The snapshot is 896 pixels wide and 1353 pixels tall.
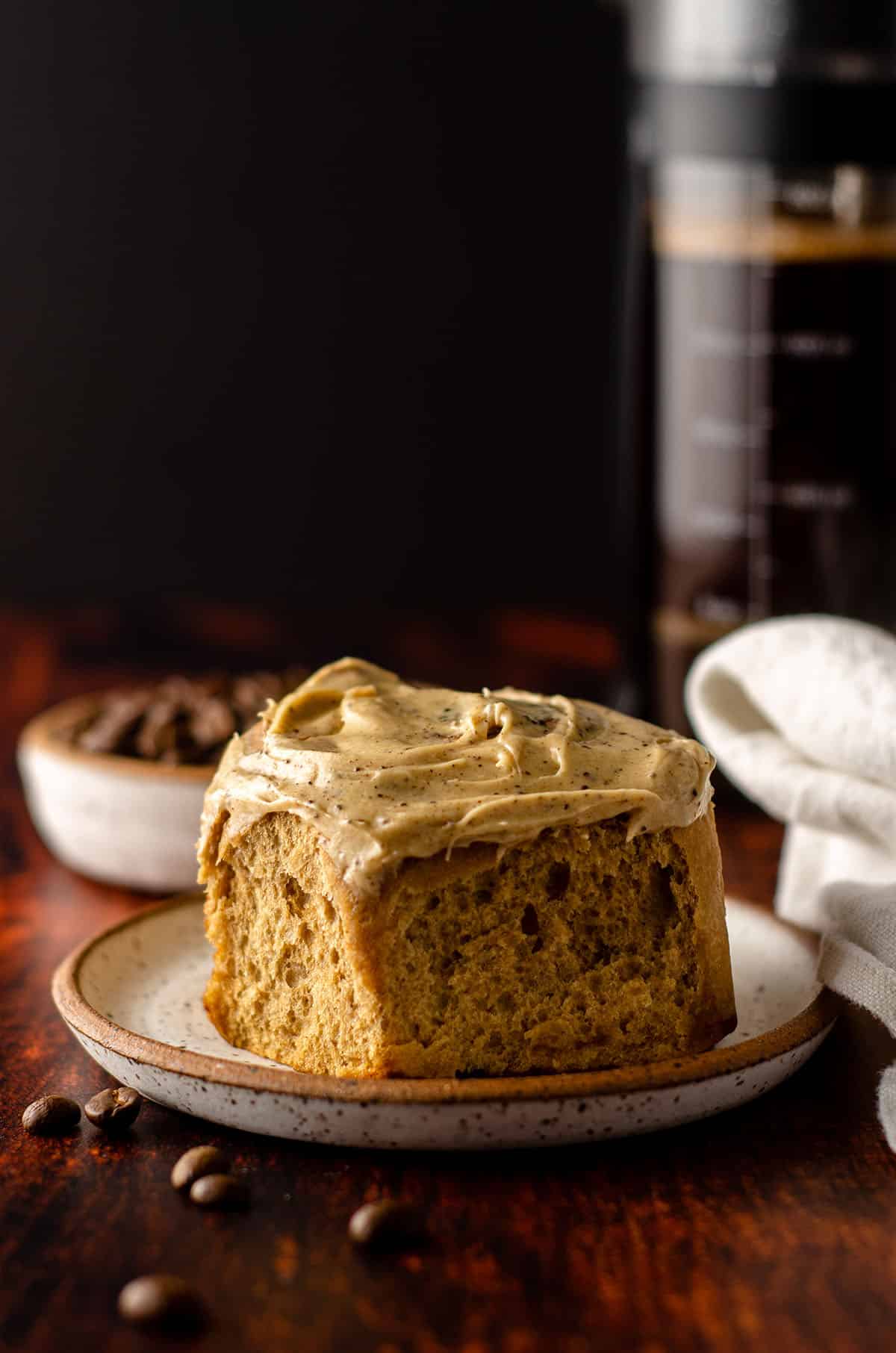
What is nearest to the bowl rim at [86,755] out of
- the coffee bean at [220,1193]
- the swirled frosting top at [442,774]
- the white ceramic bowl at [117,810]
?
the white ceramic bowl at [117,810]

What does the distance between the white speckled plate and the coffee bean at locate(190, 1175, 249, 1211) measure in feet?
0.15

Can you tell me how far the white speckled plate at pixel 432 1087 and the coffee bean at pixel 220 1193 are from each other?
45 millimetres

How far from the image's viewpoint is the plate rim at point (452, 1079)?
0.86 meters

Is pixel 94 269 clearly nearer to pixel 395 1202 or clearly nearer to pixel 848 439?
pixel 848 439

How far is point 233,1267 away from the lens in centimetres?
80

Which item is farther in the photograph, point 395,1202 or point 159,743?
point 159,743

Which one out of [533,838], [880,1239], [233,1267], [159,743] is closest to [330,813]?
[533,838]

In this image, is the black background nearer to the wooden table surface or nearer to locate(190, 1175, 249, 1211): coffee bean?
the wooden table surface

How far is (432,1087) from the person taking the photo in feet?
2.83

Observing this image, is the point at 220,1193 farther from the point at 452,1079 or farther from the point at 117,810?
the point at 117,810

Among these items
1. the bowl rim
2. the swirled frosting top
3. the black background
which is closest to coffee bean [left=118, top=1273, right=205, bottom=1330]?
the swirled frosting top

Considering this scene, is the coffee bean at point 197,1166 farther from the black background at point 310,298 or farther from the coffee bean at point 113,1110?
the black background at point 310,298

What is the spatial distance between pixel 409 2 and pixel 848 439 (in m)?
1.20

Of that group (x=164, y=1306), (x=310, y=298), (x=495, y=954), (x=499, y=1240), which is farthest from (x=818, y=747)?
(x=310, y=298)
